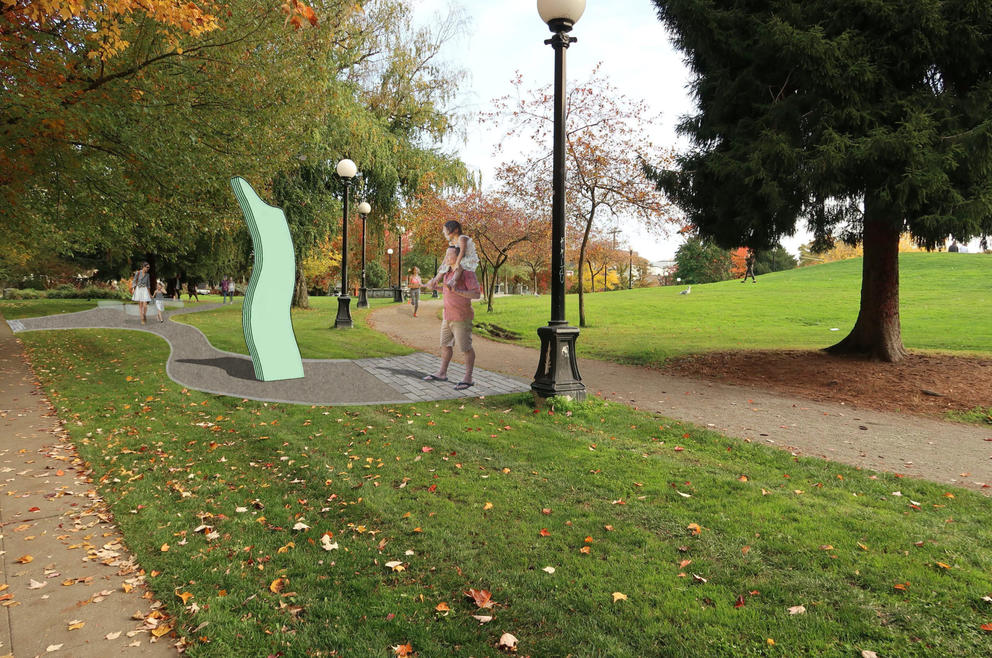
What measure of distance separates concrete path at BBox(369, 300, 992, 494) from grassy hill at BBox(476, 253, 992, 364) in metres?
2.78

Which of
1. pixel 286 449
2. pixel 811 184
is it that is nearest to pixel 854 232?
pixel 811 184

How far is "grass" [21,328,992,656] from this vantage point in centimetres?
257

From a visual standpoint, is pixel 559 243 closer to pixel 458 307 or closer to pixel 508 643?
pixel 458 307

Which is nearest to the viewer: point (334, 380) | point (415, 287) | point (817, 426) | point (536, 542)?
point (536, 542)

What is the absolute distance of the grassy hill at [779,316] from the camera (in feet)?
46.8

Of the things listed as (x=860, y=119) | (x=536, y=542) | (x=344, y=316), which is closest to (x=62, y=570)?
(x=536, y=542)

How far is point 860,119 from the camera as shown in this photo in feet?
27.3

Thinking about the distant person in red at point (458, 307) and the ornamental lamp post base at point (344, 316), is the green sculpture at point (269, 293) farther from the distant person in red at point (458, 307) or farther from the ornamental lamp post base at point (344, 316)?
the ornamental lamp post base at point (344, 316)

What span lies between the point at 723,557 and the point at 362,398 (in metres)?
5.33

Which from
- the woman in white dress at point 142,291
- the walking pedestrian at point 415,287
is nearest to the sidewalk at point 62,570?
the walking pedestrian at point 415,287

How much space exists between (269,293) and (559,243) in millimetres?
4446

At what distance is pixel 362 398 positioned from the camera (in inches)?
295

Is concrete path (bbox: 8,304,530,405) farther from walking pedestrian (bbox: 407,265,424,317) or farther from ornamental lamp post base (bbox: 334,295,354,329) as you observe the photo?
ornamental lamp post base (bbox: 334,295,354,329)

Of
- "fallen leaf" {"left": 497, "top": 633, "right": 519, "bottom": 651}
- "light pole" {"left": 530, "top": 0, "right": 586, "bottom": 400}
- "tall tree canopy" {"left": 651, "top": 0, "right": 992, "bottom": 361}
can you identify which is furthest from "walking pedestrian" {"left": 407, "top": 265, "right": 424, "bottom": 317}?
"fallen leaf" {"left": 497, "top": 633, "right": 519, "bottom": 651}
